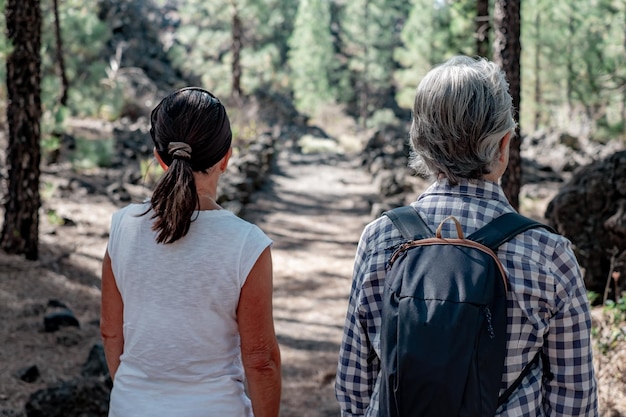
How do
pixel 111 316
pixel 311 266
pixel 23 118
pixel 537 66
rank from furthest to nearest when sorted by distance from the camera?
pixel 537 66 < pixel 311 266 < pixel 23 118 < pixel 111 316

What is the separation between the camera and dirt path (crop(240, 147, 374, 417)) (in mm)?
5740

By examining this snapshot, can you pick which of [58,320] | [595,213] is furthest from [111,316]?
[595,213]

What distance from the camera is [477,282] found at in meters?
1.63

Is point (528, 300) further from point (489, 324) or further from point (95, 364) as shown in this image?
point (95, 364)

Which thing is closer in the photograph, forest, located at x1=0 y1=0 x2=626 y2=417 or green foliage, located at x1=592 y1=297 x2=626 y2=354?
green foliage, located at x1=592 y1=297 x2=626 y2=354

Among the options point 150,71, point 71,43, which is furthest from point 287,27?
point 71,43

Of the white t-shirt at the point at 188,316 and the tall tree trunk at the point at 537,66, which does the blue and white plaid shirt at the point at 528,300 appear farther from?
the tall tree trunk at the point at 537,66

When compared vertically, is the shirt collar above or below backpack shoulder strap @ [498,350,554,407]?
above

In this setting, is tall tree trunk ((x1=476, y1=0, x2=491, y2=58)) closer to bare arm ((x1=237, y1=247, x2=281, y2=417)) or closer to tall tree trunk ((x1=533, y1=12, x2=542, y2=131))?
bare arm ((x1=237, y1=247, x2=281, y2=417))

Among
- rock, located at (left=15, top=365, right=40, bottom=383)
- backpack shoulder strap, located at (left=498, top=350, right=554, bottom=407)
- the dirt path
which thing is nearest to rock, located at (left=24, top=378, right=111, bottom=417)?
rock, located at (left=15, top=365, right=40, bottom=383)

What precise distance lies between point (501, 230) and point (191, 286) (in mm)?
858

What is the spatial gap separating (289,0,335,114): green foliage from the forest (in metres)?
0.10

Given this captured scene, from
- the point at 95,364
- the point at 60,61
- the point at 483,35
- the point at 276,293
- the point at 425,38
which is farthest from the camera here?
the point at 425,38

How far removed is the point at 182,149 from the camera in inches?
77.3
